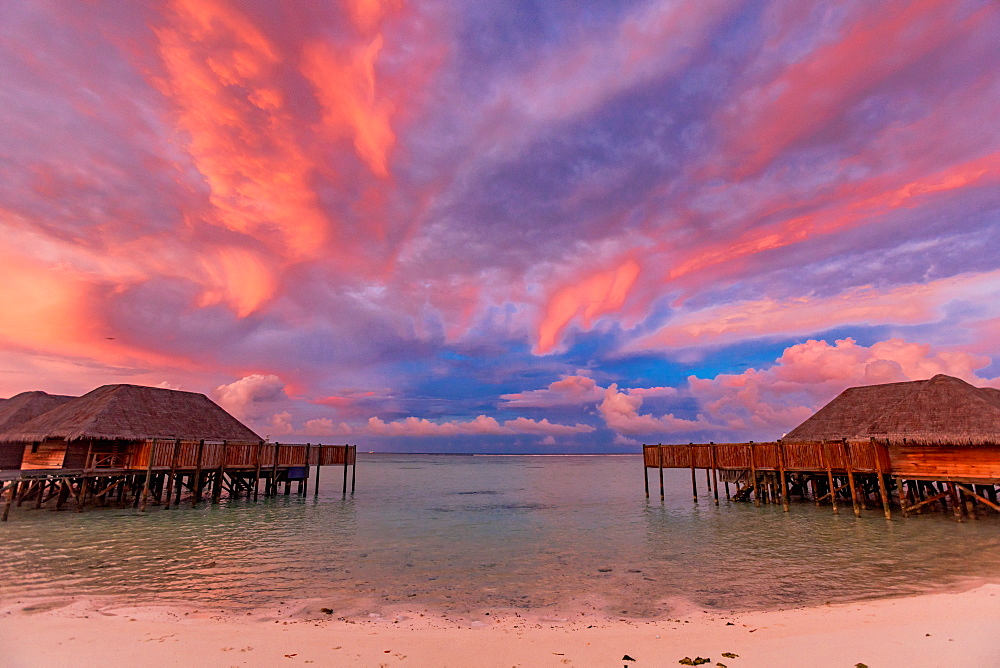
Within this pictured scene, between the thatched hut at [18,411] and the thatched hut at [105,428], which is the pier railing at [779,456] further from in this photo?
the thatched hut at [18,411]

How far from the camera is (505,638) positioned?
8.72 metres

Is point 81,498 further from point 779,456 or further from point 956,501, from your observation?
point 956,501

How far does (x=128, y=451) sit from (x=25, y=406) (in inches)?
488

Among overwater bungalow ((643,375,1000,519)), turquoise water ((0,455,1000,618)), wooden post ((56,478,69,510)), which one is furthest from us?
wooden post ((56,478,69,510))

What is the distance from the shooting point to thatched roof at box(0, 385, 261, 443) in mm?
30222

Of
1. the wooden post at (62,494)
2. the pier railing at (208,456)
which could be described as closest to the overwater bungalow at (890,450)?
the pier railing at (208,456)

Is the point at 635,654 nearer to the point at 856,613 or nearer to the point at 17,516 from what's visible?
the point at 856,613

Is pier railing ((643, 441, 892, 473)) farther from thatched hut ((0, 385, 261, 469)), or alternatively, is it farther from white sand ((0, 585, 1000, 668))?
thatched hut ((0, 385, 261, 469))

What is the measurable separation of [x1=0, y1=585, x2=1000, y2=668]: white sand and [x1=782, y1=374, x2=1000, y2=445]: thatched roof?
18.3 meters

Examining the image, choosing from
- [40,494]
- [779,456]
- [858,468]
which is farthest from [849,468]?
[40,494]

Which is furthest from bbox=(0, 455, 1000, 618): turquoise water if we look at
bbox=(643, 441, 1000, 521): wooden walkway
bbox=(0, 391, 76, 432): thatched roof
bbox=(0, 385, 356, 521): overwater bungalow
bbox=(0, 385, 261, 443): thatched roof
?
bbox=(0, 391, 76, 432): thatched roof

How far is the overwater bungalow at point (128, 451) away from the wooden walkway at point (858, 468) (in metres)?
30.0

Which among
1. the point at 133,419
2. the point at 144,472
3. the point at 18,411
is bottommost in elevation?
the point at 144,472

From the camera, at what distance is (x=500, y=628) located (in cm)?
952
